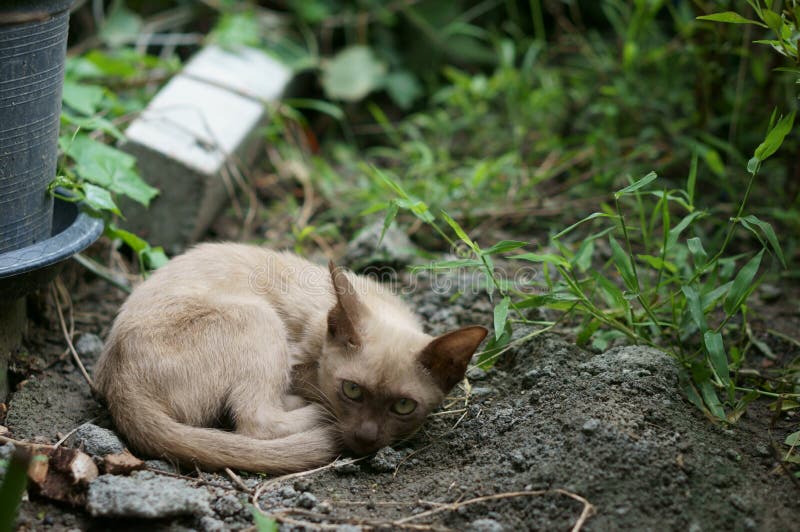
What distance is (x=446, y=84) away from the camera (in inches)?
272

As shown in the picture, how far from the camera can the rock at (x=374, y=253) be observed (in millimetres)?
4129

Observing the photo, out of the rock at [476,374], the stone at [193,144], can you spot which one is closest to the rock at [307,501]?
the rock at [476,374]

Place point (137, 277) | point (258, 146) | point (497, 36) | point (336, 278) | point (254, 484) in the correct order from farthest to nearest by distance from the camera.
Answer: point (497, 36), point (258, 146), point (137, 277), point (336, 278), point (254, 484)

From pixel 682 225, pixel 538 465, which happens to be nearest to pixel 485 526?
pixel 538 465

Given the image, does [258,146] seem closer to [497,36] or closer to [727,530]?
[497,36]

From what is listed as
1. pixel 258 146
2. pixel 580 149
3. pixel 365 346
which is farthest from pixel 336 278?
pixel 580 149

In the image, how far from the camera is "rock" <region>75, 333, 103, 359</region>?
11.7 feet

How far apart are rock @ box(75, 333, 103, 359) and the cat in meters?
0.53

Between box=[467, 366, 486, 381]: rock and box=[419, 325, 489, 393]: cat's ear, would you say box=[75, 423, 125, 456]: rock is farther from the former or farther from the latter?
box=[467, 366, 486, 381]: rock

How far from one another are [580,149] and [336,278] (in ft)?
9.68

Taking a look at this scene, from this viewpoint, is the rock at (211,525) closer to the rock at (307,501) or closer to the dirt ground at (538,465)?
the dirt ground at (538,465)

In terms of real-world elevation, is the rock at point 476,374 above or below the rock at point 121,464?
below

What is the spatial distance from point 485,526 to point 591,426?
0.54m

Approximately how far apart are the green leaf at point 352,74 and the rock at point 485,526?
168 inches
